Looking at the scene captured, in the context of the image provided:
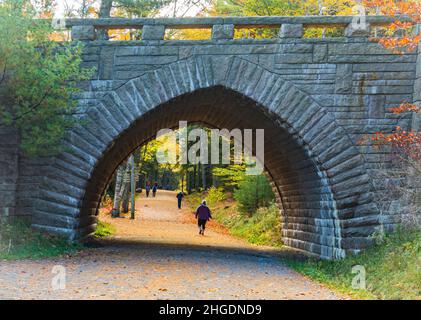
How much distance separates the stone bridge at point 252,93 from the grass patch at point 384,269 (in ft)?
2.16

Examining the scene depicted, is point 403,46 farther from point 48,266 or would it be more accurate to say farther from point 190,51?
point 48,266

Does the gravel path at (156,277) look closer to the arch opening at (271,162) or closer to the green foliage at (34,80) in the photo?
the arch opening at (271,162)

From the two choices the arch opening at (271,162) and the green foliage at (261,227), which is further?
the green foliage at (261,227)

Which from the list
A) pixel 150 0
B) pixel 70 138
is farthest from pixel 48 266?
pixel 150 0

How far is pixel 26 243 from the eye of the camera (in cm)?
1020

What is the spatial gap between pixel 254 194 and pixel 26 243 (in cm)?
1274

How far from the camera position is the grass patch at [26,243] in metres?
9.74

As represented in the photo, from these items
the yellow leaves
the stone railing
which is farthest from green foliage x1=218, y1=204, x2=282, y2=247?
the yellow leaves

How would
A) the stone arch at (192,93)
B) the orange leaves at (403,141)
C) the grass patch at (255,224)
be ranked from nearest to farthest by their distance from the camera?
1. the orange leaves at (403,141)
2. the stone arch at (192,93)
3. the grass patch at (255,224)

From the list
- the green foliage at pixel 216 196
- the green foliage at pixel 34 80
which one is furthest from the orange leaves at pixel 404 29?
the green foliage at pixel 216 196

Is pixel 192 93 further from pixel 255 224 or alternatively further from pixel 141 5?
pixel 255 224

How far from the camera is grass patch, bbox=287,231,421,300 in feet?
25.3

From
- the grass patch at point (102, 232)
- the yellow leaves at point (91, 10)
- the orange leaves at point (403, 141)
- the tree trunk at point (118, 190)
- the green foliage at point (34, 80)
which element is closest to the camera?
the green foliage at point (34, 80)

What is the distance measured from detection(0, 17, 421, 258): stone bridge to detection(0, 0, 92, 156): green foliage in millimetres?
512
